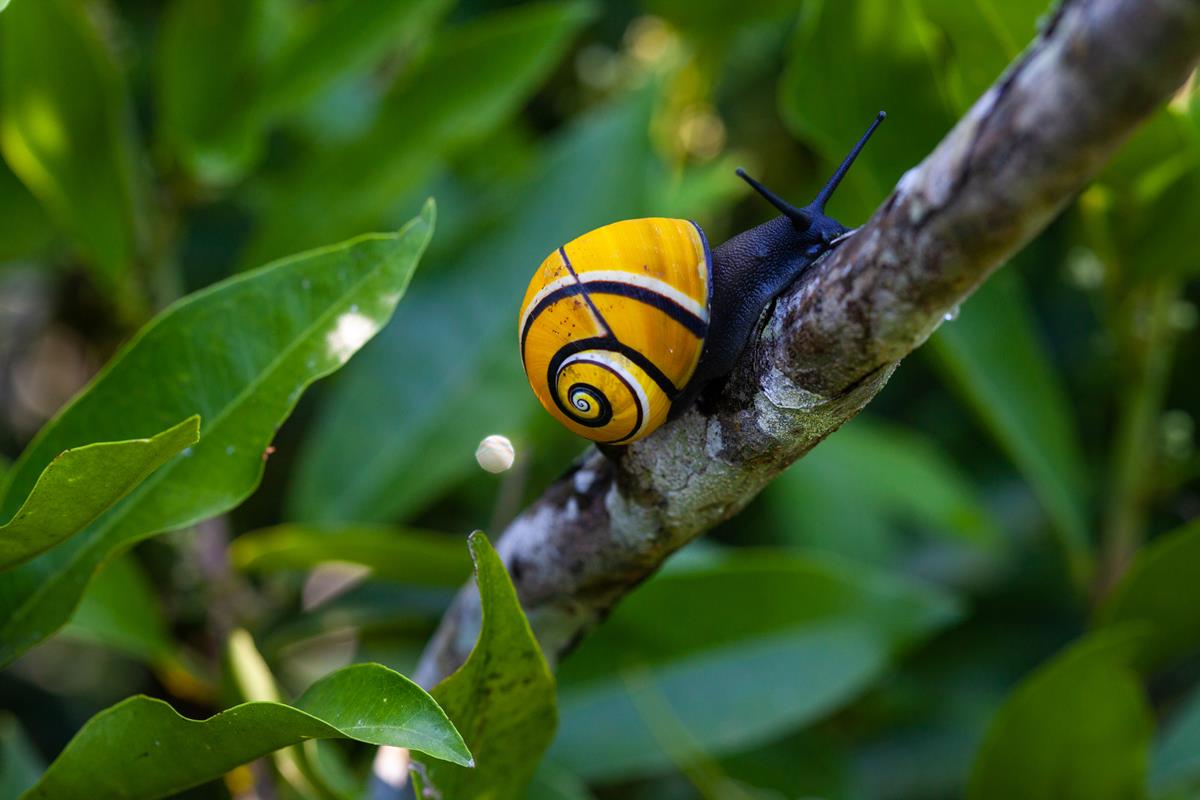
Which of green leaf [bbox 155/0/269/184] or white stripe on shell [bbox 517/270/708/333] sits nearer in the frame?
white stripe on shell [bbox 517/270/708/333]

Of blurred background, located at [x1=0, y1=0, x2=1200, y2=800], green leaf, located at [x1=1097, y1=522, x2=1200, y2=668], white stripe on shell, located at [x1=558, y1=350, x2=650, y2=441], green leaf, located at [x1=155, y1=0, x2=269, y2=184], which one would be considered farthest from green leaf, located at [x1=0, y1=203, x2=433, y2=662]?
green leaf, located at [x1=1097, y1=522, x2=1200, y2=668]

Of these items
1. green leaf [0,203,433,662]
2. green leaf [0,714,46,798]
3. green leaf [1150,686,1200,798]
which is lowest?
green leaf [1150,686,1200,798]

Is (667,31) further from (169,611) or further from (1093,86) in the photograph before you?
(1093,86)

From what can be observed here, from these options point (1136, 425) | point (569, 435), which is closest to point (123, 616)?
point (569, 435)

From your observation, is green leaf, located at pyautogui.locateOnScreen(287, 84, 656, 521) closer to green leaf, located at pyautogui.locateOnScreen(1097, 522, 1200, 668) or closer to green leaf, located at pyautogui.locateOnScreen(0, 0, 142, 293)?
green leaf, located at pyautogui.locateOnScreen(0, 0, 142, 293)

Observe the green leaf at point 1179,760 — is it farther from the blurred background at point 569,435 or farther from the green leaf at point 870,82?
the green leaf at point 870,82

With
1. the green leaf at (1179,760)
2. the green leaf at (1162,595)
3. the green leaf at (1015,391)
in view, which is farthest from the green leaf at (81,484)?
the green leaf at (1179,760)

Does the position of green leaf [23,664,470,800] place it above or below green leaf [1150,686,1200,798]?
above
